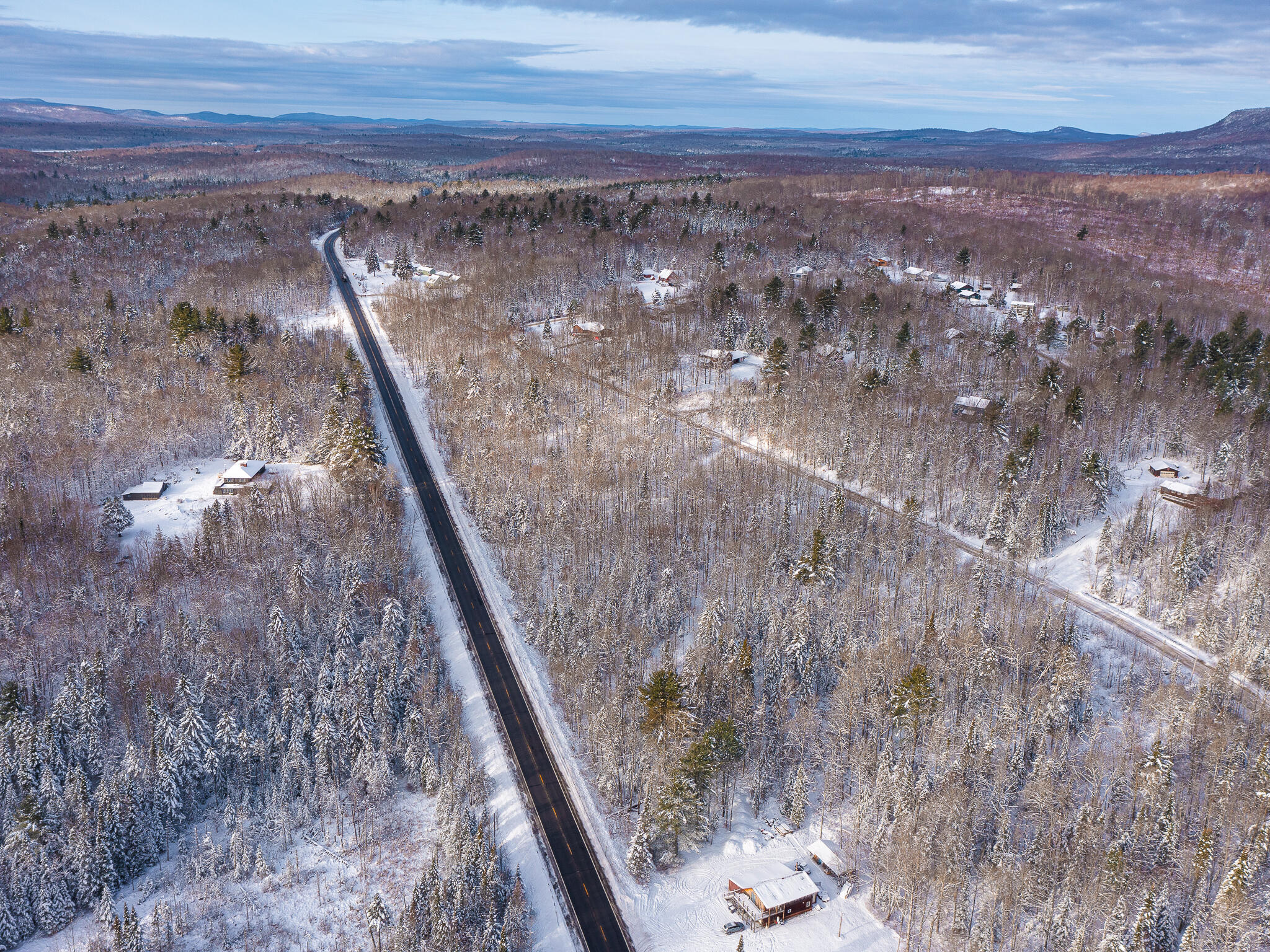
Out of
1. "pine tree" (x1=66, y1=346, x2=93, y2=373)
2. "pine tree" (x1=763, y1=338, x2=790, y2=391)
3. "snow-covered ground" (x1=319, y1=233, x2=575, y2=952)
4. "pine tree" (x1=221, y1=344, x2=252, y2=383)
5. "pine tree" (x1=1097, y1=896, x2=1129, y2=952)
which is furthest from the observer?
"pine tree" (x1=763, y1=338, x2=790, y2=391)

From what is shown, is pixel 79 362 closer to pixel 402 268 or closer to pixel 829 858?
pixel 402 268

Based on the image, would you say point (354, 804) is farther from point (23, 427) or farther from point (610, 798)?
point (23, 427)

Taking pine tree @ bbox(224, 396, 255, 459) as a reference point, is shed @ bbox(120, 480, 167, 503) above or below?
below

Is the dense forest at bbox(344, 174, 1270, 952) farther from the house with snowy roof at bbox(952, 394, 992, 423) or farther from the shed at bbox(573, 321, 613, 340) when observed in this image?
the shed at bbox(573, 321, 613, 340)

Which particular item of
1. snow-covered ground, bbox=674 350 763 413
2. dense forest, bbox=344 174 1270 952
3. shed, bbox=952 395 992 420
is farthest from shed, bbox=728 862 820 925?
snow-covered ground, bbox=674 350 763 413

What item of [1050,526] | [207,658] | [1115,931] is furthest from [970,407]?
[207,658]
